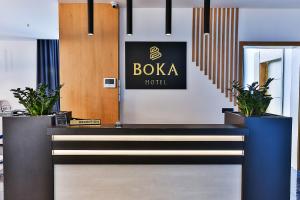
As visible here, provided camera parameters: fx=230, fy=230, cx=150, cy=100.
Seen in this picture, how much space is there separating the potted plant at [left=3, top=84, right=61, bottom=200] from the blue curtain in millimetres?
6025

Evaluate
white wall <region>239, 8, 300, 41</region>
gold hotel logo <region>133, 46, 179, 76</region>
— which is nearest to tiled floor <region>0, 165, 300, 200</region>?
white wall <region>239, 8, 300, 41</region>

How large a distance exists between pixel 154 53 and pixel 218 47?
1.22m

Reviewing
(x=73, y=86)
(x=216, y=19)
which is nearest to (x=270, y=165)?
(x=216, y=19)

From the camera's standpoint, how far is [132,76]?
14.3 ft

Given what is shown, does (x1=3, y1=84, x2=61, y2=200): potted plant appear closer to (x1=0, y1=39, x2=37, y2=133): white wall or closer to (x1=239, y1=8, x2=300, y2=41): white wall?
(x1=239, y1=8, x2=300, y2=41): white wall

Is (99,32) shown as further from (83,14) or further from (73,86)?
(73,86)

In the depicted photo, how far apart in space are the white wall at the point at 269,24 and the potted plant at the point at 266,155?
2184 mm

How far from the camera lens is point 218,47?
172 inches

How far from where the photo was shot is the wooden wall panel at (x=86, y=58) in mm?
4266

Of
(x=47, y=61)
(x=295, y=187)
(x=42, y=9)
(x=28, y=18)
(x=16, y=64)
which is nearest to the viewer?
(x=295, y=187)

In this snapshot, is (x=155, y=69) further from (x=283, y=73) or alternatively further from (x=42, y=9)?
(x=283, y=73)

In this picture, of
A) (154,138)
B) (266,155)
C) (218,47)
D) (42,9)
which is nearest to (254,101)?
(266,155)

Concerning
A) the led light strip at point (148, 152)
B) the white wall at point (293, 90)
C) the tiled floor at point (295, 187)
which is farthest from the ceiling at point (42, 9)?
the tiled floor at point (295, 187)

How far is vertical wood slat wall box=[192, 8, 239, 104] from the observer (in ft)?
14.3
